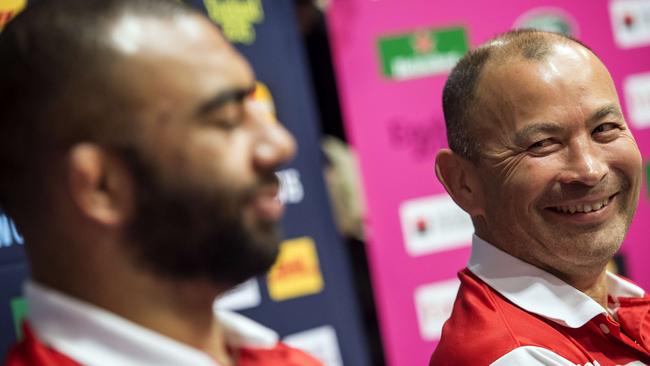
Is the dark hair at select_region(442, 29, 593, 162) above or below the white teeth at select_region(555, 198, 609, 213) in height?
above

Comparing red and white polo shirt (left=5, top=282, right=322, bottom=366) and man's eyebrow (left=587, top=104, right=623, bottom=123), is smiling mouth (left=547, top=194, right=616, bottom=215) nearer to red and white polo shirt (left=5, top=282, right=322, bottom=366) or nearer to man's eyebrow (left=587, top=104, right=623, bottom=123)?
man's eyebrow (left=587, top=104, right=623, bottom=123)

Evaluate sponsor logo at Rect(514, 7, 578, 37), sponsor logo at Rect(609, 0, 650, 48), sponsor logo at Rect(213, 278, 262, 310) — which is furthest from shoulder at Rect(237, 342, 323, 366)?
sponsor logo at Rect(609, 0, 650, 48)

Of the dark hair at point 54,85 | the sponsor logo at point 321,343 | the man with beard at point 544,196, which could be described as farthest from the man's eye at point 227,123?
the sponsor logo at point 321,343

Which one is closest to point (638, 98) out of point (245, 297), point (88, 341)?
point (245, 297)

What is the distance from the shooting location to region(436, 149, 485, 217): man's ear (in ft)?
5.32

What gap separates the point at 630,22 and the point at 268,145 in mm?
3050

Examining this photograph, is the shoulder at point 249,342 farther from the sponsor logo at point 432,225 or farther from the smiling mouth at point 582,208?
the sponsor logo at point 432,225

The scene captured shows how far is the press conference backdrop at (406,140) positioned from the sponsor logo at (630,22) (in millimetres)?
510

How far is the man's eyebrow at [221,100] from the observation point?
109 cm

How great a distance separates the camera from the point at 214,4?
8.70 feet

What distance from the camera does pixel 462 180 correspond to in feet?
5.42

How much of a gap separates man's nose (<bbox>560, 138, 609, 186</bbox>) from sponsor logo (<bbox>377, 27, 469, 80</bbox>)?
1816 mm

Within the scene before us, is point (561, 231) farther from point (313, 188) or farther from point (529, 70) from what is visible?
point (313, 188)

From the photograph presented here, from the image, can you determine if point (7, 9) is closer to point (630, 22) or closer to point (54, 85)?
point (54, 85)
